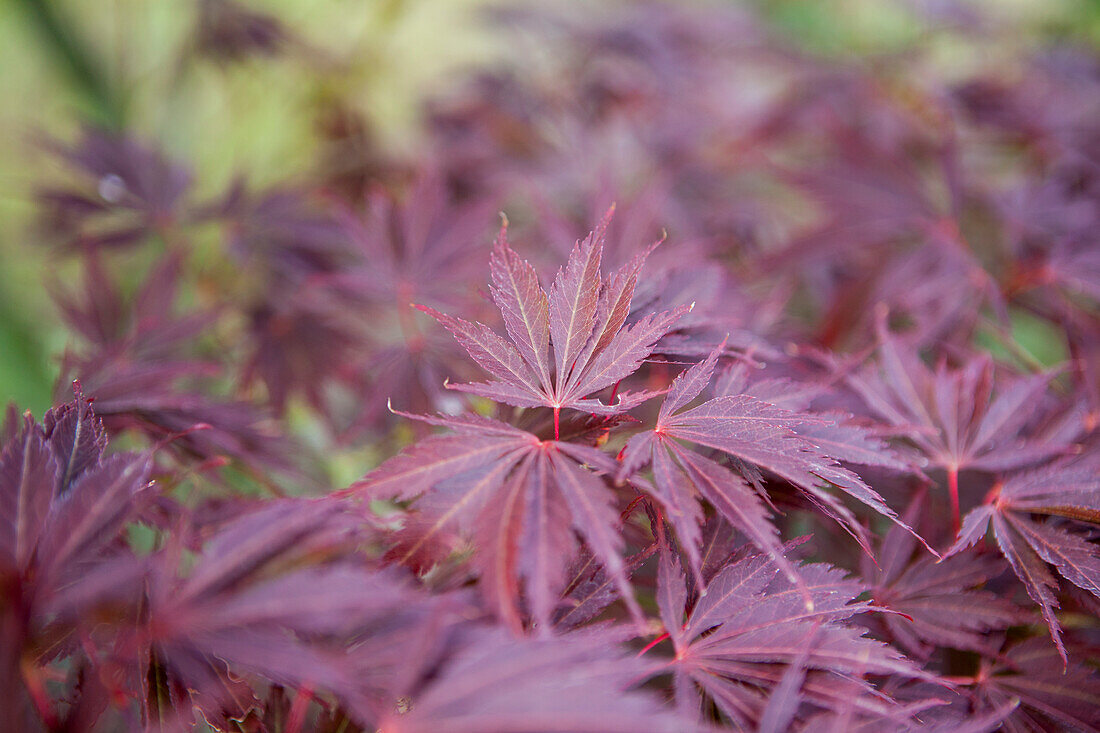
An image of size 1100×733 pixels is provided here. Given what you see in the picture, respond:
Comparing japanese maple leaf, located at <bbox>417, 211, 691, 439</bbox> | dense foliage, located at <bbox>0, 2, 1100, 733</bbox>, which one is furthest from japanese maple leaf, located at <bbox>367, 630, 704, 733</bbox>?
japanese maple leaf, located at <bbox>417, 211, 691, 439</bbox>

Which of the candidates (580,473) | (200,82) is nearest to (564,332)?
(580,473)

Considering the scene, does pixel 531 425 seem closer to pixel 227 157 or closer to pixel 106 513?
pixel 106 513

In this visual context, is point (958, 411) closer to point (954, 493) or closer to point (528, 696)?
point (954, 493)

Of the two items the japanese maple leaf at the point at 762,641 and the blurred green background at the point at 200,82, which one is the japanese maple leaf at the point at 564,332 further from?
the blurred green background at the point at 200,82

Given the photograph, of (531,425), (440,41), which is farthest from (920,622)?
(440,41)

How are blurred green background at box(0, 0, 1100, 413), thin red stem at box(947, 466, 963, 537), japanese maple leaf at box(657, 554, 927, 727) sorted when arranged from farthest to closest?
blurred green background at box(0, 0, 1100, 413)
thin red stem at box(947, 466, 963, 537)
japanese maple leaf at box(657, 554, 927, 727)

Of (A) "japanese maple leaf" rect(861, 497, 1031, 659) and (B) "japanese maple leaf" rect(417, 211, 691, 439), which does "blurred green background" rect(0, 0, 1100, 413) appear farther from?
(A) "japanese maple leaf" rect(861, 497, 1031, 659)
